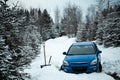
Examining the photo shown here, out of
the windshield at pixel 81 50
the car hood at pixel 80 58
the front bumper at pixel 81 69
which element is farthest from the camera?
the windshield at pixel 81 50

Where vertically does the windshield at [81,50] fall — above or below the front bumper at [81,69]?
above

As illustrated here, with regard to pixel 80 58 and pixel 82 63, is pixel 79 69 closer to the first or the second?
pixel 82 63

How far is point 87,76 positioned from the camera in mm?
9539

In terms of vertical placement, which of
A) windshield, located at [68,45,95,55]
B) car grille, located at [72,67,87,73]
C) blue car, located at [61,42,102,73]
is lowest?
car grille, located at [72,67,87,73]

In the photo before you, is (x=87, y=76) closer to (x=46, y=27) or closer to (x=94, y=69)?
(x=94, y=69)

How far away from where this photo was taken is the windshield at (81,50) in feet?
37.7

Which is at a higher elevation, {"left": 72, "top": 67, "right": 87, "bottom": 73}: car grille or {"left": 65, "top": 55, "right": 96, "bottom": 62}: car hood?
{"left": 65, "top": 55, "right": 96, "bottom": 62}: car hood

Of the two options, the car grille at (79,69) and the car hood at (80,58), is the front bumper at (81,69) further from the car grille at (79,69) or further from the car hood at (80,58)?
the car hood at (80,58)

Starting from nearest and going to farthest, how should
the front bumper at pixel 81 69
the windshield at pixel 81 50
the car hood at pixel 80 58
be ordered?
the front bumper at pixel 81 69 → the car hood at pixel 80 58 → the windshield at pixel 81 50

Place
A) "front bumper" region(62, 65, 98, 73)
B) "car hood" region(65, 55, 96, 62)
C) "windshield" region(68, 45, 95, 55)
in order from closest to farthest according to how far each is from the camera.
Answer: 1. "front bumper" region(62, 65, 98, 73)
2. "car hood" region(65, 55, 96, 62)
3. "windshield" region(68, 45, 95, 55)

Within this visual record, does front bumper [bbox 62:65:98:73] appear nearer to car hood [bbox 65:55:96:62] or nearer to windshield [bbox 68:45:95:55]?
car hood [bbox 65:55:96:62]

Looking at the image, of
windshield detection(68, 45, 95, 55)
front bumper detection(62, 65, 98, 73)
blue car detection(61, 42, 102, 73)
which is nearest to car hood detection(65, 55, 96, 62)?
blue car detection(61, 42, 102, 73)

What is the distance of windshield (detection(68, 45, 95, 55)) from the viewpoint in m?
11.5

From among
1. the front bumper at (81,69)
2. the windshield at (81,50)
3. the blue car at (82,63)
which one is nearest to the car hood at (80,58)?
the blue car at (82,63)
